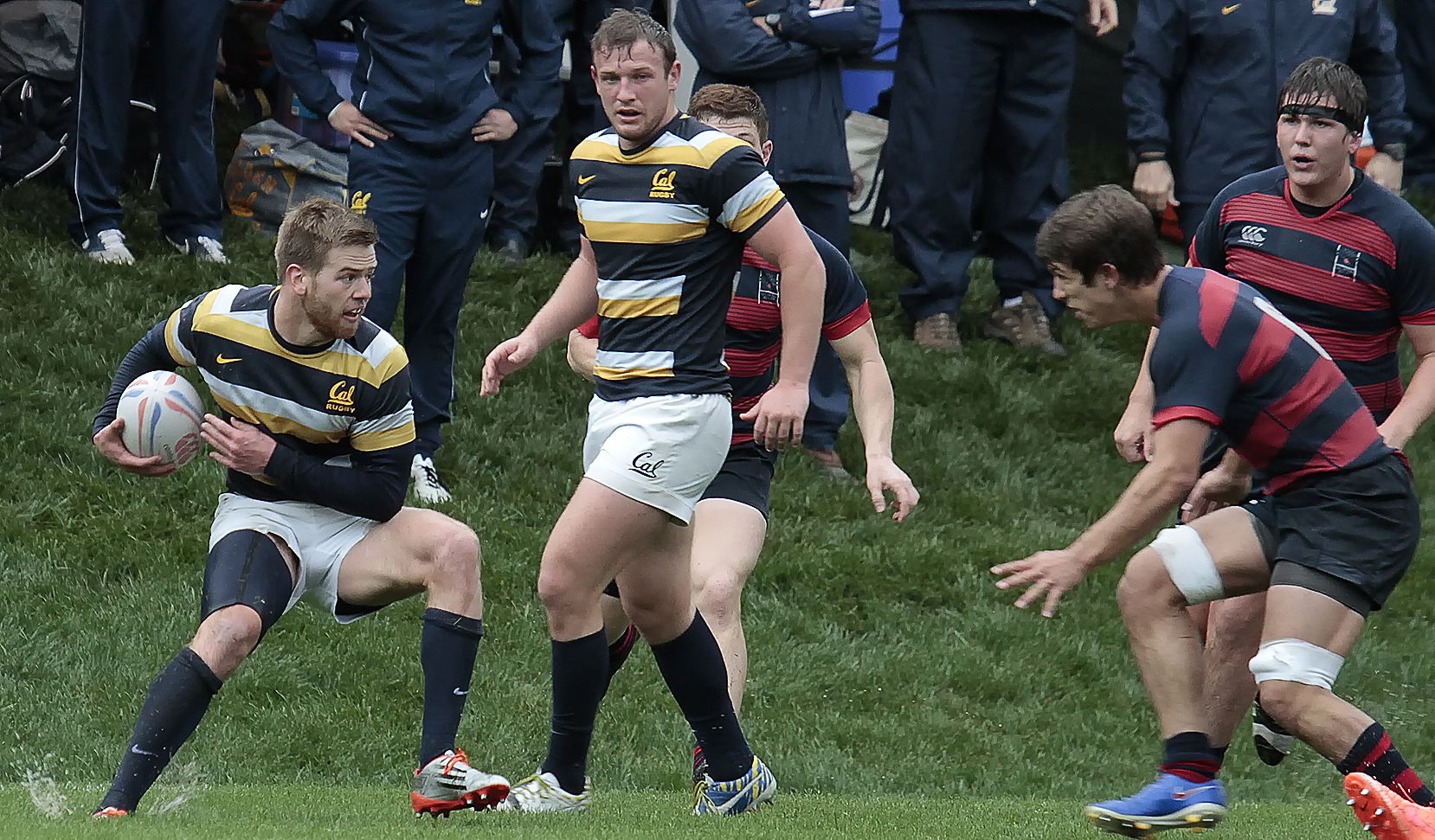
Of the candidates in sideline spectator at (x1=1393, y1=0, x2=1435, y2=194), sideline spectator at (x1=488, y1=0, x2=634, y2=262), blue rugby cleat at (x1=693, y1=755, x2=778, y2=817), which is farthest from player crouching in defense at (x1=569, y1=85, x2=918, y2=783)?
sideline spectator at (x1=1393, y1=0, x2=1435, y2=194)

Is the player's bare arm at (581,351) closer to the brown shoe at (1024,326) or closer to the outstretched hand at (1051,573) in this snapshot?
the outstretched hand at (1051,573)

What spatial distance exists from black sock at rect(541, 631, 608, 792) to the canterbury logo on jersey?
3.04 feet

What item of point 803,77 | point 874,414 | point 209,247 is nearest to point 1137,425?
point 874,414

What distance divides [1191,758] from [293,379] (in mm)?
2726

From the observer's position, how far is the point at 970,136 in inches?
392

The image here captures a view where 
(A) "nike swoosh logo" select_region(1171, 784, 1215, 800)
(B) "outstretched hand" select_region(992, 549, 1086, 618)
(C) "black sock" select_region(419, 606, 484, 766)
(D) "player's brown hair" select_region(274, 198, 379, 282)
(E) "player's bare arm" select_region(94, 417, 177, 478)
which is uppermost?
(D) "player's brown hair" select_region(274, 198, 379, 282)

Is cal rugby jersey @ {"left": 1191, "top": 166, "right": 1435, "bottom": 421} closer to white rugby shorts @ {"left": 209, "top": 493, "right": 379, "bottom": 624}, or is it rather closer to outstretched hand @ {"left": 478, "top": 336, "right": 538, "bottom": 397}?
outstretched hand @ {"left": 478, "top": 336, "right": 538, "bottom": 397}

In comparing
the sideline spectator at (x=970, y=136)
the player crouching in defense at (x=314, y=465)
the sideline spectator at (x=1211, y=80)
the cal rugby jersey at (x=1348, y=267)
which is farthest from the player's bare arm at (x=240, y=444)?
the sideline spectator at (x=970, y=136)

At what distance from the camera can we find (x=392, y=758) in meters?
7.08

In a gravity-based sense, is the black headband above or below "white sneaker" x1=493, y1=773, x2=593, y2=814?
above

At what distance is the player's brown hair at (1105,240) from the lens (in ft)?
15.4

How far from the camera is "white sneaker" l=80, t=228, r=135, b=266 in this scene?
31.6 ft

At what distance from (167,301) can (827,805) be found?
208 inches

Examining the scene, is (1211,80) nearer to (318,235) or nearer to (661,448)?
(661,448)
